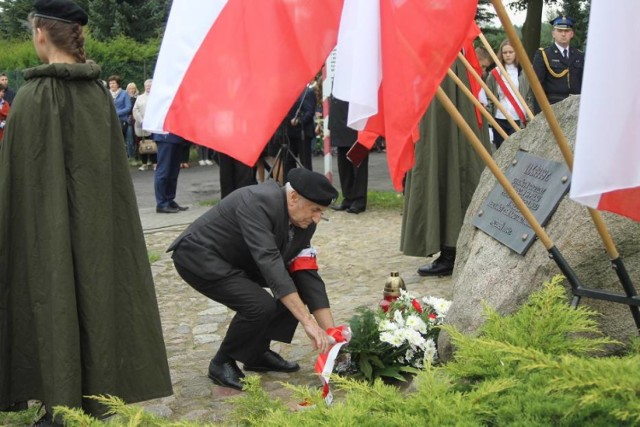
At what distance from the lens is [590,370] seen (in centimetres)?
213

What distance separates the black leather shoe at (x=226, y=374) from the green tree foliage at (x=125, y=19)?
86.1 ft

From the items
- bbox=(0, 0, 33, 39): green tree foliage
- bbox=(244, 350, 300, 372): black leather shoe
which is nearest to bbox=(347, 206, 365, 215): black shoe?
bbox=(244, 350, 300, 372): black leather shoe

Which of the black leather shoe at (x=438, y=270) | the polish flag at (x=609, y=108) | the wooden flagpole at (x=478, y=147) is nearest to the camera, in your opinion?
the polish flag at (x=609, y=108)

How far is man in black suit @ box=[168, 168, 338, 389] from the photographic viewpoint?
4.89 metres

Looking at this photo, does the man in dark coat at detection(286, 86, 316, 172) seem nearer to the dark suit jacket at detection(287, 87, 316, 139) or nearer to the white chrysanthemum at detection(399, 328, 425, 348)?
the dark suit jacket at detection(287, 87, 316, 139)

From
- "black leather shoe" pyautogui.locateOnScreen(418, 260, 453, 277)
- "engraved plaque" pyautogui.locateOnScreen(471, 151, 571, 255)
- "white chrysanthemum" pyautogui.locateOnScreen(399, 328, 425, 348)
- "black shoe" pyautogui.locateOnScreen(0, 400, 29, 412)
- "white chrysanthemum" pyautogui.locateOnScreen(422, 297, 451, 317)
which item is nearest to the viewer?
"black shoe" pyautogui.locateOnScreen(0, 400, 29, 412)

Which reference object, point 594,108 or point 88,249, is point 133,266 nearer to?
point 88,249

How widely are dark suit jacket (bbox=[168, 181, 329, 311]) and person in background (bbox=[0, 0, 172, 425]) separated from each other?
802mm

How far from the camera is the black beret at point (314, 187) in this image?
15.9ft

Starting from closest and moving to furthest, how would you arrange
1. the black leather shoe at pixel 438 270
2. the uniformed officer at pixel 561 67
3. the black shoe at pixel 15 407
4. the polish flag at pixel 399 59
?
the polish flag at pixel 399 59 < the black shoe at pixel 15 407 < the black leather shoe at pixel 438 270 < the uniformed officer at pixel 561 67

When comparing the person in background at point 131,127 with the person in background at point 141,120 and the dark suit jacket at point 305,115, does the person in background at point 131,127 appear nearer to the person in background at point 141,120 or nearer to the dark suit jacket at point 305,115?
the person in background at point 141,120

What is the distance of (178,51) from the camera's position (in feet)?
12.8

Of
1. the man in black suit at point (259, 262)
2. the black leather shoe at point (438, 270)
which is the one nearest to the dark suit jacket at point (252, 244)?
the man in black suit at point (259, 262)

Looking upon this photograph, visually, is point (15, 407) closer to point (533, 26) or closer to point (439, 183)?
point (439, 183)
